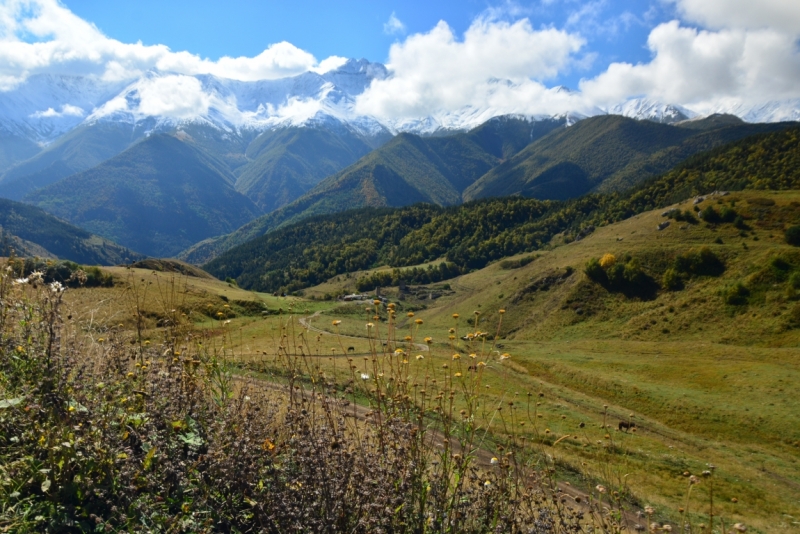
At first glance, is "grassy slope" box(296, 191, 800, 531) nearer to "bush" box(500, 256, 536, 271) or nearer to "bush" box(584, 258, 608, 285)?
"bush" box(584, 258, 608, 285)

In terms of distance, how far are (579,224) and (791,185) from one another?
178ft

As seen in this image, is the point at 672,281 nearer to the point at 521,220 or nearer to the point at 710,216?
the point at 710,216

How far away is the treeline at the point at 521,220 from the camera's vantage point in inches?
5020

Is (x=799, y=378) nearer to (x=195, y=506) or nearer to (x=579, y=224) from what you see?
(x=195, y=506)

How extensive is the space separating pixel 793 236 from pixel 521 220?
116 m

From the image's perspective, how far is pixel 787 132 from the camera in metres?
137

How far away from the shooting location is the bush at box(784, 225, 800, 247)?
5360 centimetres

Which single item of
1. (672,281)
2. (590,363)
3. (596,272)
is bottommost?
(590,363)

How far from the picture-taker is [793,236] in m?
53.8

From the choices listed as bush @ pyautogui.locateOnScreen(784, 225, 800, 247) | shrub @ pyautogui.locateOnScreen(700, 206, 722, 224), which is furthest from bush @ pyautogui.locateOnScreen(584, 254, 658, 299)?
bush @ pyautogui.locateOnScreen(784, 225, 800, 247)

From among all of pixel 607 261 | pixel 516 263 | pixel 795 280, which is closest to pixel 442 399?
pixel 795 280

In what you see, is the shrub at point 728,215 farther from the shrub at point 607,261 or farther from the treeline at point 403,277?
the treeline at point 403,277

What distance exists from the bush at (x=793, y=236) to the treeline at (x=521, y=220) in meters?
67.2

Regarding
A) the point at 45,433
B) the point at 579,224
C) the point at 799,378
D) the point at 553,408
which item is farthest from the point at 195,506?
the point at 579,224
